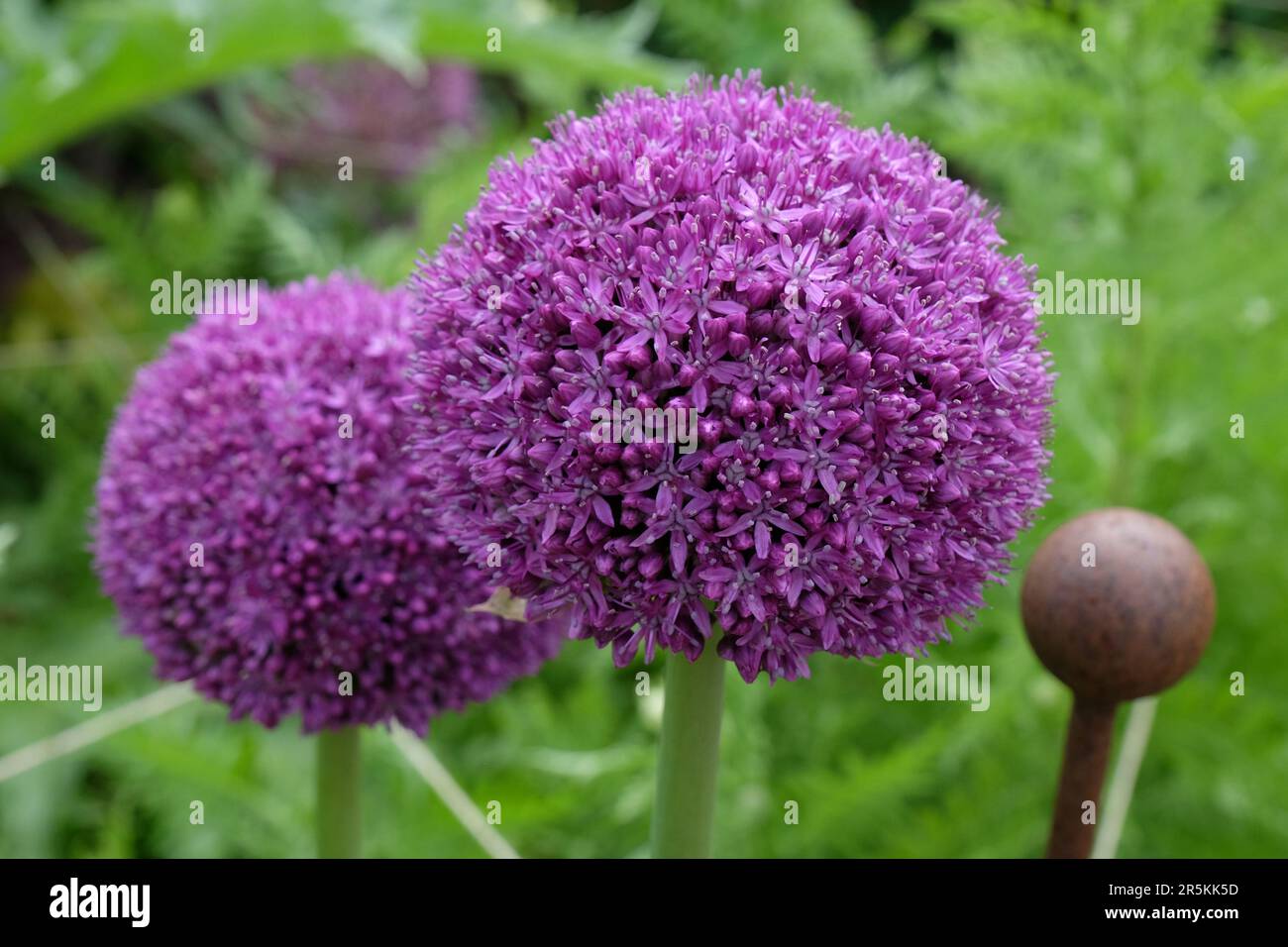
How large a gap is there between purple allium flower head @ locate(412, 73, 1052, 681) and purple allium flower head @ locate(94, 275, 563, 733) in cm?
13

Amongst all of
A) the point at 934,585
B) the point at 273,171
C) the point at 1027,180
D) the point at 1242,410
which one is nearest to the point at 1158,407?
the point at 1242,410

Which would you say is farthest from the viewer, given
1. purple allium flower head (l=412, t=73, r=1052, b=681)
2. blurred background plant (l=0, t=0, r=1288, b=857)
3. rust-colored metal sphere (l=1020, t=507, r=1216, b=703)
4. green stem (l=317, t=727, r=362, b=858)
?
blurred background plant (l=0, t=0, r=1288, b=857)

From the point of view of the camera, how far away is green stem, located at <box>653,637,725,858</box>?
2.57 ft

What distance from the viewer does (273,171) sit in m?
2.90

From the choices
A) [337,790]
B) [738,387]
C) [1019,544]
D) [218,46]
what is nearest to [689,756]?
[738,387]

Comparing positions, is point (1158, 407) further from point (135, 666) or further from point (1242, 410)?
point (135, 666)

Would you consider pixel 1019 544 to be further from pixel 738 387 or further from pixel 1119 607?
pixel 738 387

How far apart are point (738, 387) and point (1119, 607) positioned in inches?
12.1

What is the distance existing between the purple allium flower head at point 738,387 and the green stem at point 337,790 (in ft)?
1.05

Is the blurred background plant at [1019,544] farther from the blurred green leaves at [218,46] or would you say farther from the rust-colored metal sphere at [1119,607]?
the rust-colored metal sphere at [1119,607]

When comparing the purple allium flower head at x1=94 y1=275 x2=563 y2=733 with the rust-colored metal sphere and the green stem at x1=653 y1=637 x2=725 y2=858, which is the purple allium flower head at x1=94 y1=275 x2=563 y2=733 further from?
the rust-colored metal sphere

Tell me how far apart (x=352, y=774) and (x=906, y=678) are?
0.79 m

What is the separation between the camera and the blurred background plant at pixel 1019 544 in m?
1.54

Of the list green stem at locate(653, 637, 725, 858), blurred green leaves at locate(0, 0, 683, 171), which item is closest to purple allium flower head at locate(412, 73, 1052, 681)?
green stem at locate(653, 637, 725, 858)
